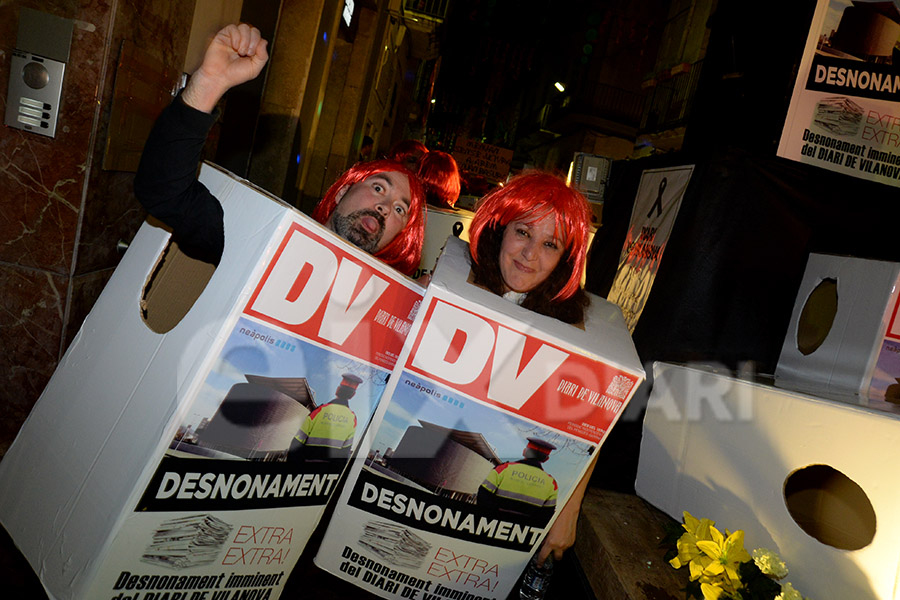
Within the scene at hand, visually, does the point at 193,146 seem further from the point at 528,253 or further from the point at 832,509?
the point at 832,509

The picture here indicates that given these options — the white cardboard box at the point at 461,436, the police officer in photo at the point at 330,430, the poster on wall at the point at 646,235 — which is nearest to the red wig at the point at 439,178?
the poster on wall at the point at 646,235

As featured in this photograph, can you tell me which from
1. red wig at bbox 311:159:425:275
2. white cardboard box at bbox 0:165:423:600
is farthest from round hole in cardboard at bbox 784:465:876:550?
red wig at bbox 311:159:425:275

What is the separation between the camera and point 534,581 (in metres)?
1.61

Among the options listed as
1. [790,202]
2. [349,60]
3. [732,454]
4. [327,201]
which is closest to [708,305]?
[790,202]

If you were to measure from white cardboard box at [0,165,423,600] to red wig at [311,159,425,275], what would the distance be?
0.89 metres

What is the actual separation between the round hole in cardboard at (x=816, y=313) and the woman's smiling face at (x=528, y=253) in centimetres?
159

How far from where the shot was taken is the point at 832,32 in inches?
105

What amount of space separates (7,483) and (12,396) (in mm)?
1048

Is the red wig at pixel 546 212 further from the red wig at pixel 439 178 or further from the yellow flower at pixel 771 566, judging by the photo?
the red wig at pixel 439 178

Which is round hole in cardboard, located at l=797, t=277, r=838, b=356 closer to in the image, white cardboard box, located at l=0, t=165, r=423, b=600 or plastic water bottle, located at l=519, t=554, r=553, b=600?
plastic water bottle, located at l=519, t=554, r=553, b=600

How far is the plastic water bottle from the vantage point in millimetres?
1600

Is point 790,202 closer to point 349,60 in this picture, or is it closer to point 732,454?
point 732,454

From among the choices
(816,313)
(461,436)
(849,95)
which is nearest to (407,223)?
(461,436)

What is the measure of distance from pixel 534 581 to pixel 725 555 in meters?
0.54
